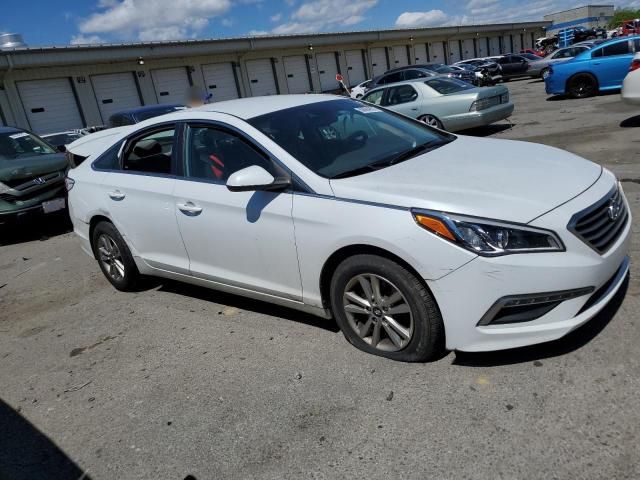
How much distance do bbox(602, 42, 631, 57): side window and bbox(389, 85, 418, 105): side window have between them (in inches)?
252

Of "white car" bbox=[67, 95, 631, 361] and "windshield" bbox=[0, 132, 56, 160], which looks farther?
"windshield" bbox=[0, 132, 56, 160]

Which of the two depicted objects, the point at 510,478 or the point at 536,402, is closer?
the point at 510,478

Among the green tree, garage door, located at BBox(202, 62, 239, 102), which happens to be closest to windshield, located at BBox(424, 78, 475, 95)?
garage door, located at BBox(202, 62, 239, 102)

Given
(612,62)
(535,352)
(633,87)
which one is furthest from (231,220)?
(612,62)

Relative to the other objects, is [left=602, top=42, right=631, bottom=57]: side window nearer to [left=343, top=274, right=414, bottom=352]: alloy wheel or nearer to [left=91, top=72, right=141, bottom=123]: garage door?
[left=343, top=274, right=414, bottom=352]: alloy wheel

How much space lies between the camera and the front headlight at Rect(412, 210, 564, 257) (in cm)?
260

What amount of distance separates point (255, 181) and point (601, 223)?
194 centimetres

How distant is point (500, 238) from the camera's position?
261 cm

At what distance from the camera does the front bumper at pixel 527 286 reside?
2.57 meters

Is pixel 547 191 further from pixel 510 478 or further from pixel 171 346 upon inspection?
pixel 171 346

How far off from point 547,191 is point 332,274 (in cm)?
129

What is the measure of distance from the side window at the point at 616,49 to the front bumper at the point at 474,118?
533 cm

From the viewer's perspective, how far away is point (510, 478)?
2.18m

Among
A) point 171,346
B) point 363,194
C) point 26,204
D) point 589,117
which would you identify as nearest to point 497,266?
point 363,194
